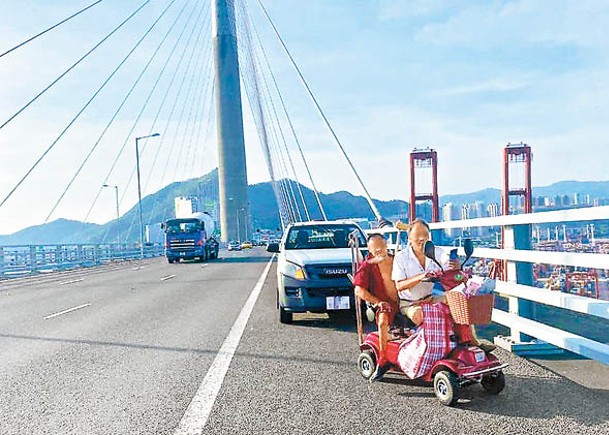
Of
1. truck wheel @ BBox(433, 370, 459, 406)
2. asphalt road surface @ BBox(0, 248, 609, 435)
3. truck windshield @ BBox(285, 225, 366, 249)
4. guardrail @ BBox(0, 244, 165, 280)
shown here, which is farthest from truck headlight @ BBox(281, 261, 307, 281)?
guardrail @ BBox(0, 244, 165, 280)

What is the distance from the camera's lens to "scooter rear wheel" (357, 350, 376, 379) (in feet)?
18.4

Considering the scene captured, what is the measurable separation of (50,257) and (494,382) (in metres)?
29.8

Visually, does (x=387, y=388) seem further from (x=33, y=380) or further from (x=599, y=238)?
(x=599, y=238)

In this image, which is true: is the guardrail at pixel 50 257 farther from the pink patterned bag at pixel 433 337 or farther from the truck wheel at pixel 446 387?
the truck wheel at pixel 446 387

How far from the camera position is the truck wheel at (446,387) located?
472 cm

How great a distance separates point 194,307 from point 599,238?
7001mm

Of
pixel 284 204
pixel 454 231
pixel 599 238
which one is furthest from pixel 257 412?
pixel 284 204

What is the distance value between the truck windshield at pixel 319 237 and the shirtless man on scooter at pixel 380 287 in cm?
493

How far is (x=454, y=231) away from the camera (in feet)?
31.7

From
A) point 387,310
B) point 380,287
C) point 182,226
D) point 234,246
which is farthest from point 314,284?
point 234,246

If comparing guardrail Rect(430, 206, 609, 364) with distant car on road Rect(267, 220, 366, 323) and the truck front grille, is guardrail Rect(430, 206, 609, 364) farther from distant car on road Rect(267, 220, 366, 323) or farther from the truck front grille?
the truck front grille

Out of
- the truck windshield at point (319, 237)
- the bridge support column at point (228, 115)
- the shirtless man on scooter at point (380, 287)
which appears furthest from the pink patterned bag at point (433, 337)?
the bridge support column at point (228, 115)

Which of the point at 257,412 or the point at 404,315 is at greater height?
the point at 404,315

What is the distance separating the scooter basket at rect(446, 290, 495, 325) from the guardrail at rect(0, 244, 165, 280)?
81.2 feet
